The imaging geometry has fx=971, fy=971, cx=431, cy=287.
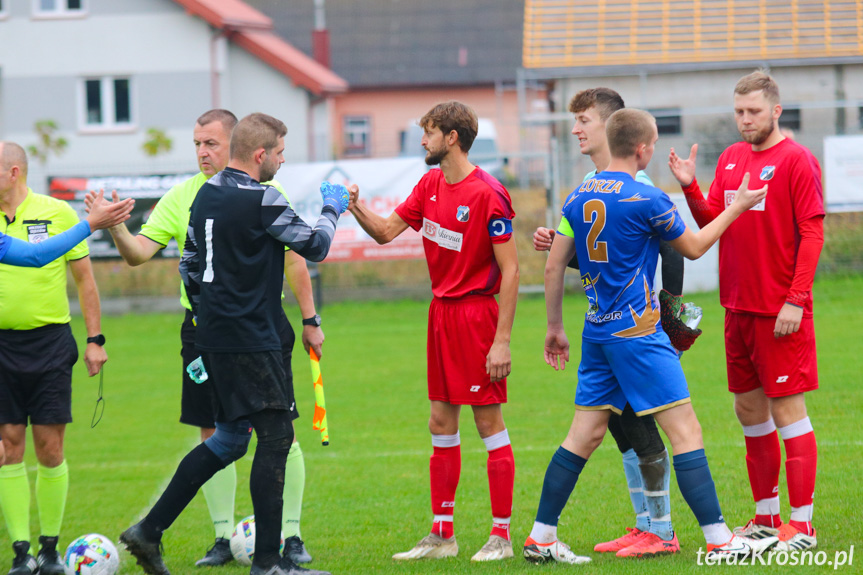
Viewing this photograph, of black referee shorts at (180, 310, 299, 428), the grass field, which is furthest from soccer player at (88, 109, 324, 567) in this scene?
the grass field

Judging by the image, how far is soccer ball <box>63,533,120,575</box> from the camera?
201 inches

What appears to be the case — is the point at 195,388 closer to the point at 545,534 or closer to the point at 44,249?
the point at 44,249

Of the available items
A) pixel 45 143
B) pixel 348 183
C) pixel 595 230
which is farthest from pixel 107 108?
pixel 595 230

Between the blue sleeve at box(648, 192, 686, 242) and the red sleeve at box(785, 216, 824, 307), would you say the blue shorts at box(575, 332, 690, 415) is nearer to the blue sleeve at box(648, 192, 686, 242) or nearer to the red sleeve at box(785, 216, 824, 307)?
the blue sleeve at box(648, 192, 686, 242)

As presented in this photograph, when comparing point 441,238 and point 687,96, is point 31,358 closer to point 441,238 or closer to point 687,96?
point 441,238

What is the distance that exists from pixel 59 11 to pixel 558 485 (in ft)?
92.6

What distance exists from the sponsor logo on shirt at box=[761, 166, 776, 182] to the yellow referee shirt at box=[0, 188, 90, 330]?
3755 mm

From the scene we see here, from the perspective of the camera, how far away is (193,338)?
5.57 meters

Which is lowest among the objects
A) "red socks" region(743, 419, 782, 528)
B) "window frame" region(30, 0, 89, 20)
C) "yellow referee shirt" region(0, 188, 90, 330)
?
"red socks" region(743, 419, 782, 528)

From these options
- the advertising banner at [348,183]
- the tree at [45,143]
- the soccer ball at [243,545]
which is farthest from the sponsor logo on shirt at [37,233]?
the tree at [45,143]

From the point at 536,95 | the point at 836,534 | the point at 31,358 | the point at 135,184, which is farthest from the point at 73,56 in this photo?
the point at 836,534

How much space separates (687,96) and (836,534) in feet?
59.3

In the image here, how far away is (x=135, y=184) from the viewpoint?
59.9 ft

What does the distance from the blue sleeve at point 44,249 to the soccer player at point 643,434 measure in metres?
2.63
